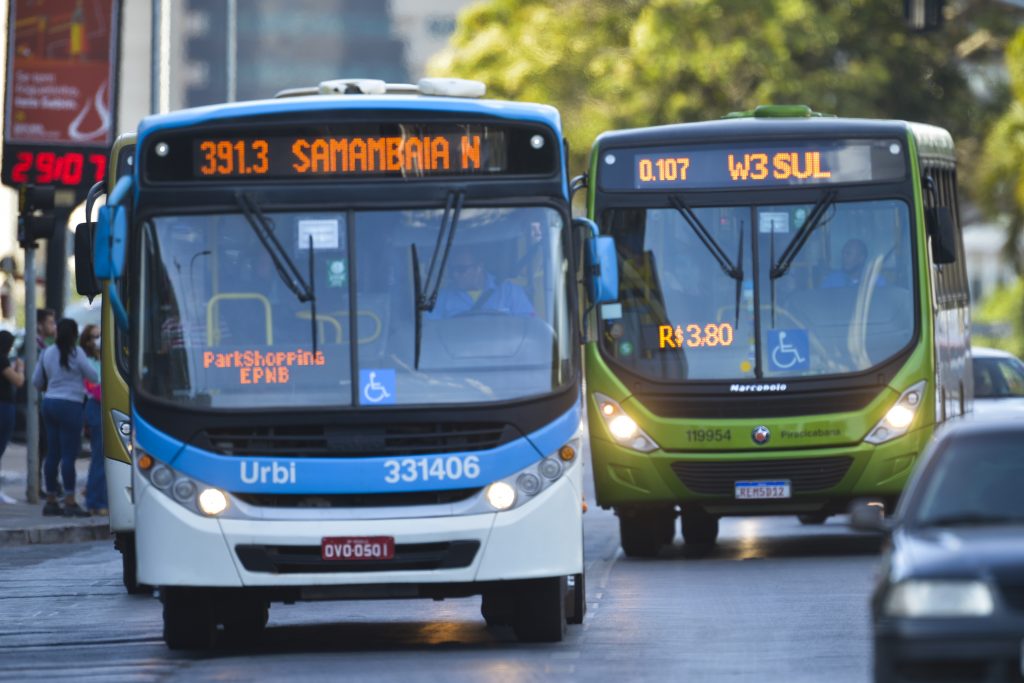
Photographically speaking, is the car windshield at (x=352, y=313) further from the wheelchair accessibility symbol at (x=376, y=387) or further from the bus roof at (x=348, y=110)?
the bus roof at (x=348, y=110)

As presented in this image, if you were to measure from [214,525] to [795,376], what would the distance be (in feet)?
23.8

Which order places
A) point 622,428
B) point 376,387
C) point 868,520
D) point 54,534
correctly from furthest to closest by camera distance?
point 54,534
point 622,428
point 376,387
point 868,520

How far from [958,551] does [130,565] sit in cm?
912

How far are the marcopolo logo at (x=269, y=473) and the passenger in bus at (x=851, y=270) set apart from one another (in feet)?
23.7

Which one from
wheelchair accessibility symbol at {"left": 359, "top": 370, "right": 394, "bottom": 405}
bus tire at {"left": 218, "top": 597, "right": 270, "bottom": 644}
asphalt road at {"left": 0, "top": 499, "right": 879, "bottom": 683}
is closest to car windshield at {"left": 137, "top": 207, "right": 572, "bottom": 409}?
wheelchair accessibility symbol at {"left": 359, "top": 370, "right": 394, "bottom": 405}

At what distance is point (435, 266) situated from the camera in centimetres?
1233

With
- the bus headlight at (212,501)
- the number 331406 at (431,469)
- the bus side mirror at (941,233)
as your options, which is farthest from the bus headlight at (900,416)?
the bus headlight at (212,501)

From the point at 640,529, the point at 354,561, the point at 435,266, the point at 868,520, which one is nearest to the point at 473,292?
the point at 435,266

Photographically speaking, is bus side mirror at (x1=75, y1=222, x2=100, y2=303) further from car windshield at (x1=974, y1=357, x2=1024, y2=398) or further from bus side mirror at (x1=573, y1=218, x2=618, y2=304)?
car windshield at (x1=974, y1=357, x2=1024, y2=398)

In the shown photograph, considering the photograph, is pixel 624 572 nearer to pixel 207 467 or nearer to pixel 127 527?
pixel 127 527

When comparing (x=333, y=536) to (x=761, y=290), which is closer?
(x=333, y=536)

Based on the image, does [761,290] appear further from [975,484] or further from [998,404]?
[975,484]

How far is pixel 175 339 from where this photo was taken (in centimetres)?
1234

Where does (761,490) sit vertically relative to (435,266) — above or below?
below
